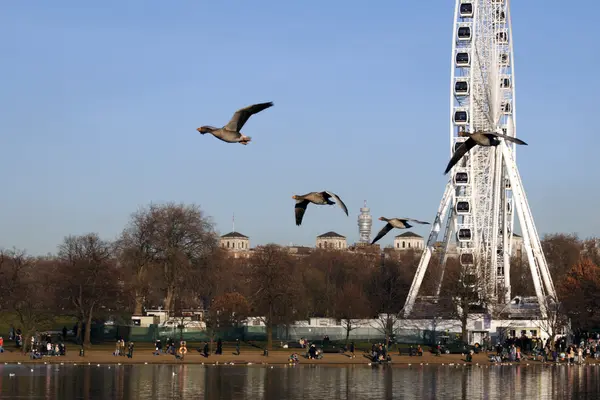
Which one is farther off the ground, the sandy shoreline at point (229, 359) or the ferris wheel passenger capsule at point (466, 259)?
the ferris wheel passenger capsule at point (466, 259)

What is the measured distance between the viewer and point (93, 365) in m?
64.9

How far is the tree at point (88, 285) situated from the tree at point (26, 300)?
1980 mm

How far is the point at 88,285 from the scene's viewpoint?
271ft

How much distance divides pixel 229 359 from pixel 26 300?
52.5 feet

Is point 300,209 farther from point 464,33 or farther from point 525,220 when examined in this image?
point 464,33

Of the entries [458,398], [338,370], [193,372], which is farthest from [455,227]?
[458,398]

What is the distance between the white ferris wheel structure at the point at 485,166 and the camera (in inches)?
3885

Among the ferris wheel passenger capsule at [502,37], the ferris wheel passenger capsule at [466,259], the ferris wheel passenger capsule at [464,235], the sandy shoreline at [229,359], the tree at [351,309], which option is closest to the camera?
the sandy shoreline at [229,359]

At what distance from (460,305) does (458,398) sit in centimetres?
4201

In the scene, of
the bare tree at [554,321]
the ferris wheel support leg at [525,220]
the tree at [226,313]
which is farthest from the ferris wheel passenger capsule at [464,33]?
the tree at [226,313]

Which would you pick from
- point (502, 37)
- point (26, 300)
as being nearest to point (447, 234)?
point (502, 37)

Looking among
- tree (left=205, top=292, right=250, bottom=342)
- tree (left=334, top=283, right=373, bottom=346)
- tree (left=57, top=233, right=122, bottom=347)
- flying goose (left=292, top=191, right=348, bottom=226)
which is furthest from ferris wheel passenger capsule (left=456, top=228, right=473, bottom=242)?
flying goose (left=292, top=191, right=348, bottom=226)

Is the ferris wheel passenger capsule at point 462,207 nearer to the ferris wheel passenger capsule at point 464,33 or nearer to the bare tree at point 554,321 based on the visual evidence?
the bare tree at point 554,321

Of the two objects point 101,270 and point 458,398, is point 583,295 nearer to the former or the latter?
point 101,270
